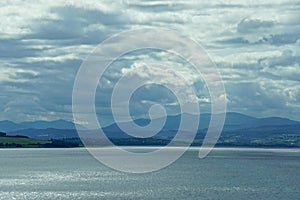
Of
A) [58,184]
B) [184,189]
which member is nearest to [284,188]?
[184,189]

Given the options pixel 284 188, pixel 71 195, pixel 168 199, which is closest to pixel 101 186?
pixel 71 195

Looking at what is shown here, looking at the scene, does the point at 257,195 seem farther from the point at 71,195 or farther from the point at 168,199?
the point at 71,195

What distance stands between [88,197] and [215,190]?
3824cm

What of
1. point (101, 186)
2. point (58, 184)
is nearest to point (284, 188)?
point (101, 186)

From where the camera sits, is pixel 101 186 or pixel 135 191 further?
pixel 101 186

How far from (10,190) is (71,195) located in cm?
2498

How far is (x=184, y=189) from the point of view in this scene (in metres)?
177

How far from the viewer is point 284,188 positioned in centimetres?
18262

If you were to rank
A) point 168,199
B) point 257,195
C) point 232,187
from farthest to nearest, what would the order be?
1. point 232,187
2. point 257,195
3. point 168,199

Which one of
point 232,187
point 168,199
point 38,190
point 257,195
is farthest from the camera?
point 232,187

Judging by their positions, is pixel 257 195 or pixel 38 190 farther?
pixel 38 190

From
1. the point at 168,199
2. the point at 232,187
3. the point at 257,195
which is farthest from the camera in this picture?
the point at 232,187

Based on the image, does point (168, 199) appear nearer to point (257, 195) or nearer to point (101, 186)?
point (257, 195)

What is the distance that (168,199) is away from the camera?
499 feet
